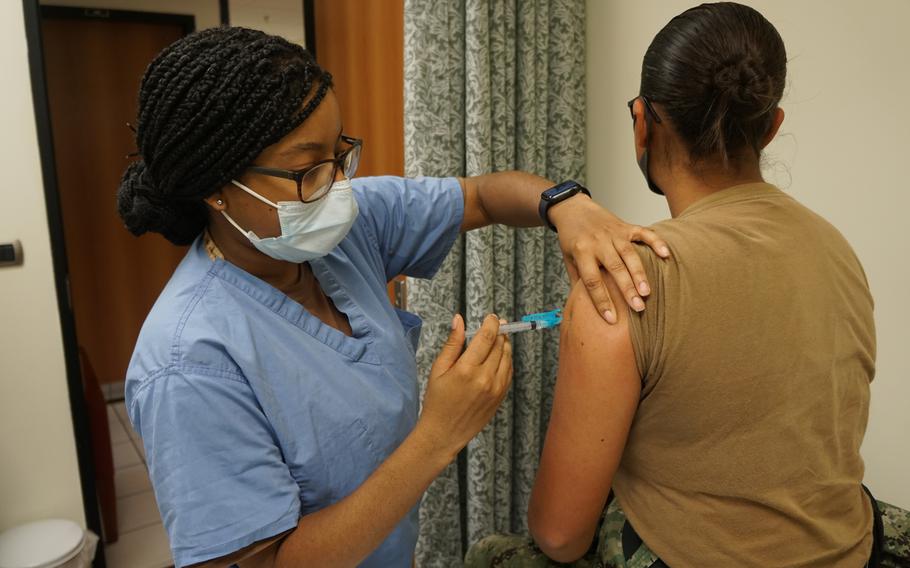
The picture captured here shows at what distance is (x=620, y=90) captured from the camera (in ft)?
6.45

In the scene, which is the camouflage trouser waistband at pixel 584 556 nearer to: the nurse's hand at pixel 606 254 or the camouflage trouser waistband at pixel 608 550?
the camouflage trouser waistband at pixel 608 550

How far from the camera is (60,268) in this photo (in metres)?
2.07

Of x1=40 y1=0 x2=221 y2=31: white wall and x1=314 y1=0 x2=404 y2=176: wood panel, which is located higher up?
x1=40 y1=0 x2=221 y2=31: white wall

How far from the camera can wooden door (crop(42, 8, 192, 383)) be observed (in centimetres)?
368

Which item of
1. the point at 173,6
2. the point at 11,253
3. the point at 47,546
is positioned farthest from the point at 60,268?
the point at 173,6

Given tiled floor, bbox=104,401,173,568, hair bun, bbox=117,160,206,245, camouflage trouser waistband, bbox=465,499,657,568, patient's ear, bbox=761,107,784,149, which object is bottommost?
tiled floor, bbox=104,401,173,568

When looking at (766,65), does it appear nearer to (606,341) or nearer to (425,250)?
(606,341)

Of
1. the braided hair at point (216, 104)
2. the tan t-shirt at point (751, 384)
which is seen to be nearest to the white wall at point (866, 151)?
the tan t-shirt at point (751, 384)

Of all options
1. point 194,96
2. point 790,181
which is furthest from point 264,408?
point 790,181

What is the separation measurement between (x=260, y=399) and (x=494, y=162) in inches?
47.0

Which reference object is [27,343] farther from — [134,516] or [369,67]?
[369,67]

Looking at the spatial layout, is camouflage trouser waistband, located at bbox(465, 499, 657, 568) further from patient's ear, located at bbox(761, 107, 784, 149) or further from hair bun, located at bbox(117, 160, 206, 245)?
hair bun, located at bbox(117, 160, 206, 245)

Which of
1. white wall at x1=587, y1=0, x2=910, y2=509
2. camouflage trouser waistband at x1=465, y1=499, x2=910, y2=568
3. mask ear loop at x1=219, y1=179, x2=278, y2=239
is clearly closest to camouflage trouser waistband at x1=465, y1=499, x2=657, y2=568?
camouflage trouser waistband at x1=465, y1=499, x2=910, y2=568

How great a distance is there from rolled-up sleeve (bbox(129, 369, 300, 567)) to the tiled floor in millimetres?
1959
